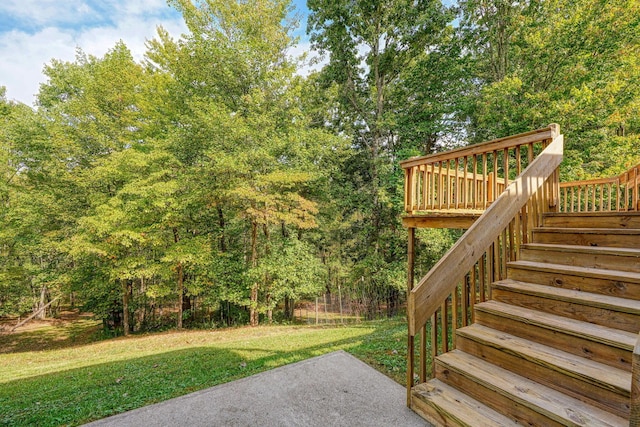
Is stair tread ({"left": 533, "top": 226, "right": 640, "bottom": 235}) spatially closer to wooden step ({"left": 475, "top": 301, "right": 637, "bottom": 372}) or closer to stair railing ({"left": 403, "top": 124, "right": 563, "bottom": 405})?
stair railing ({"left": 403, "top": 124, "right": 563, "bottom": 405})

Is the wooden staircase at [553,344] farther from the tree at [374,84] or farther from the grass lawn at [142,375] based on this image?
the tree at [374,84]

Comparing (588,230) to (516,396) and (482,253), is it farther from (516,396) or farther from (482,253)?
(516,396)

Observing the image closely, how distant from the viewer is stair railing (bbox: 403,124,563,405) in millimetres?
2098

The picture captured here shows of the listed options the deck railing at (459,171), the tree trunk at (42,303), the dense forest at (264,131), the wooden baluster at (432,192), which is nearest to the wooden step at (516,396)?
the deck railing at (459,171)

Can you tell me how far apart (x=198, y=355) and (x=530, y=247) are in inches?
222

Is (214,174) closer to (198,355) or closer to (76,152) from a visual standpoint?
(76,152)

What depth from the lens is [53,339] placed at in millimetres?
10938

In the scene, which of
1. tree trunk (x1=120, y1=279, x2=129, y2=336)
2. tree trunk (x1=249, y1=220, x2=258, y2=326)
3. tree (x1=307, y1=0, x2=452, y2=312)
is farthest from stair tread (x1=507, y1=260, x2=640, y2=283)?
tree trunk (x1=120, y1=279, x2=129, y2=336)

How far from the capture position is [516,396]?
5.57 ft

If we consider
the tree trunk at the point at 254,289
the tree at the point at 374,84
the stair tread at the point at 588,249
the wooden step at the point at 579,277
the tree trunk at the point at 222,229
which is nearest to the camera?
the wooden step at the point at 579,277

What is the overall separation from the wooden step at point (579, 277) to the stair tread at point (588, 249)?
163 mm

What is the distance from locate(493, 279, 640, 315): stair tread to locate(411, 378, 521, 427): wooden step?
1050 mm

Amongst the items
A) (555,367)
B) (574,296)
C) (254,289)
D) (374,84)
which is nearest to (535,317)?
(574,296)

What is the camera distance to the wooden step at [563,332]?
5.50 ft
